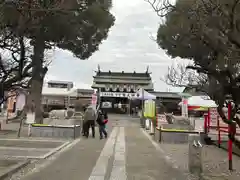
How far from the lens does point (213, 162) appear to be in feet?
38.9

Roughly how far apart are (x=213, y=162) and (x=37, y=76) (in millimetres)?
18916

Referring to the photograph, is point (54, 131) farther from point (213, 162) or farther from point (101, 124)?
point (213, 162)

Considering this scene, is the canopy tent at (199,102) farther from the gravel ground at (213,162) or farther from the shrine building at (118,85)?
the shrine building at (118,85)

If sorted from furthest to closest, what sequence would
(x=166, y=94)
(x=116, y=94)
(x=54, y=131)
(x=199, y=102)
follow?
(x=166, y=94) → (x=116, y=94) → (x=199, y=102) → (x=54, y=131)

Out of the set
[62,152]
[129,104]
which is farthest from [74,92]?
[62,152]

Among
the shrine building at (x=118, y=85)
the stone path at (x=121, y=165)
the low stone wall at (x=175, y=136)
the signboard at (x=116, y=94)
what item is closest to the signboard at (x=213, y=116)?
the low stone wall at (x=175, y=136)

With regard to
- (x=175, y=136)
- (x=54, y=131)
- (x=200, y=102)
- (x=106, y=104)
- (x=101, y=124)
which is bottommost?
(x=175, y=136)

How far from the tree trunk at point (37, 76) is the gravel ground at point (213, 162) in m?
13.9

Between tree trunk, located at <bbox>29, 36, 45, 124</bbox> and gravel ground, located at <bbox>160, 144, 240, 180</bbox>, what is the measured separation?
1391 centimetres

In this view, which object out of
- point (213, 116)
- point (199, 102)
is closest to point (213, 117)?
point (213, 116)

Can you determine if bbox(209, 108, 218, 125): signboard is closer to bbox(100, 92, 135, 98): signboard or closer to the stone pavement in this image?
the stone pavement

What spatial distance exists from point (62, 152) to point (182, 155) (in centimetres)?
440

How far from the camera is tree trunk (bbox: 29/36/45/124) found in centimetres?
2620

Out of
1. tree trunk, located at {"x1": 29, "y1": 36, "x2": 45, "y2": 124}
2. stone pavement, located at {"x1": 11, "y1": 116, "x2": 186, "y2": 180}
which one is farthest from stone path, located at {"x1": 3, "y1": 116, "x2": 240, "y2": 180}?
tree trunk, located at {"x1": 29, "y1": 36, "x2": 45, "y2": 124}
